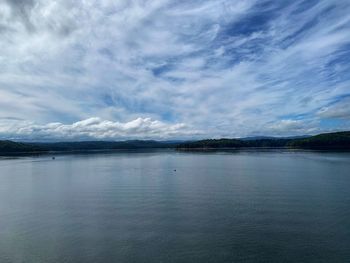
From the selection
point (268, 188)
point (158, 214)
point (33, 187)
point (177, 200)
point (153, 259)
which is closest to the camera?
point (153, 259)

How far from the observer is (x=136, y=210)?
31984mm

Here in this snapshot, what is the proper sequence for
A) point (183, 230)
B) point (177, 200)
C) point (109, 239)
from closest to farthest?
point (109, 239) < point (183, 230) < point (177, 200)

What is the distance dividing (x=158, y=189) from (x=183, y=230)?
21.4 m

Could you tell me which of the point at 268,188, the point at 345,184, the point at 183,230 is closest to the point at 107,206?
the point at 183,230

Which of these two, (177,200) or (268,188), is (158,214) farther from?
(268,188)

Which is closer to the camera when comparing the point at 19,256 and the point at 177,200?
the point at 19,256

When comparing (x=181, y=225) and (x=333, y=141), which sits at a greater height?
(x=333, y=141)

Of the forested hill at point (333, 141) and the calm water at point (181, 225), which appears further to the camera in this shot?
the forested hill at point (333, 141)

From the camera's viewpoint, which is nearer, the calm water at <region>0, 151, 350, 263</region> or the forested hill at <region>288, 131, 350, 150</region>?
the calm water at <region>0, 151, 350, 263</region>

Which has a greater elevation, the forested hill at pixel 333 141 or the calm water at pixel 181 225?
the forested hill at pixel 333 141

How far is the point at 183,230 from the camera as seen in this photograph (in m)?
24.6

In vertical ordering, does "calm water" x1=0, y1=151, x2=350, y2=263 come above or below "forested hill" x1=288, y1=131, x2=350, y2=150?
below

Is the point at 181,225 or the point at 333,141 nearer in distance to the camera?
the point at 181,225

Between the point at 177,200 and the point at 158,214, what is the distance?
22.6ft
